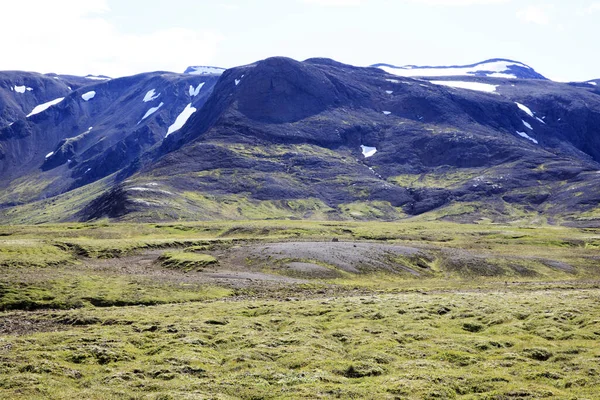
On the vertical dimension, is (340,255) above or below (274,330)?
below

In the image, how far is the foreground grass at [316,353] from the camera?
1233 inches

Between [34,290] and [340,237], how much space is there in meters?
95.0

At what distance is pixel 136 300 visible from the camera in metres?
A: 63.1

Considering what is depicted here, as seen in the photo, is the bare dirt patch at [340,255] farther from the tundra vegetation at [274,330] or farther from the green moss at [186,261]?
the green moss at [186,261]

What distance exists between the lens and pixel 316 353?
39.2m

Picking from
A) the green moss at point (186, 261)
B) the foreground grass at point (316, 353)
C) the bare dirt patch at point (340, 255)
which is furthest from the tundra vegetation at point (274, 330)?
the bare dirt patch at point (340, 255)

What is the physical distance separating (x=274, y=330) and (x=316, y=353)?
29.0 feet

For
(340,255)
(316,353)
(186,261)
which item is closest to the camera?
(316,353)

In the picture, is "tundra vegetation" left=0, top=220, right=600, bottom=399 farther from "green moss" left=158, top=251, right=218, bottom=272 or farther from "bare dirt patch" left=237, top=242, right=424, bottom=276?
"bare dirt patch" left=237, top=242, right=424, bottom=276

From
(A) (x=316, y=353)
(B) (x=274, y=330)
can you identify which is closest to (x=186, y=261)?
(B) (x=274, y=330)

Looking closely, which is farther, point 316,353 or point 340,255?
point 340,255

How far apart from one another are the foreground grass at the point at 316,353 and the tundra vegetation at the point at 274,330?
130 mm

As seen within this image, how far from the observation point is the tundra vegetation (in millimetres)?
32031

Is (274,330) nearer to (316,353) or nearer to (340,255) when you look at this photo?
(316,353)
